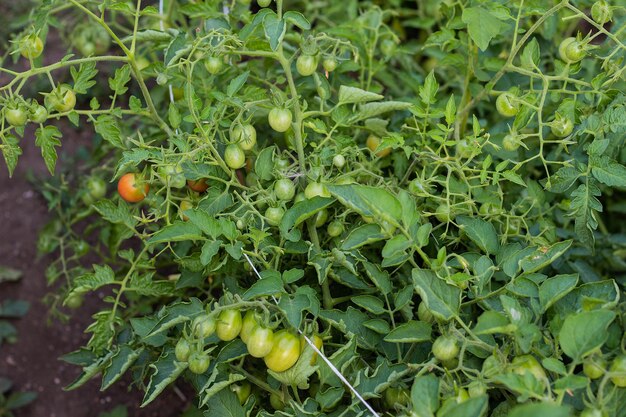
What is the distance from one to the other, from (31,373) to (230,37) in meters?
1.30

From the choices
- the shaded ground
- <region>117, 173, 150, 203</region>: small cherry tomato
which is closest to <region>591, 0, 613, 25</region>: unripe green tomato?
<region>117, 173, 150, 203</region>: small cherry tomato

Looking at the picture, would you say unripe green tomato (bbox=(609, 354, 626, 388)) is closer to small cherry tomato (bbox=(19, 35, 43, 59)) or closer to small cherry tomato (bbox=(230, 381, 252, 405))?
small cherry tomato (bbox=(230, 381, 252, 405))

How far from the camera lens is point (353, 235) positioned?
1.00 metres

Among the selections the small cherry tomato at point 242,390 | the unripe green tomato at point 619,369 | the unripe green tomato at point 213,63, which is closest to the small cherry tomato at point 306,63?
the unripe green tomato at point 213,63

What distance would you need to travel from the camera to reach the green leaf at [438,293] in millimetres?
946

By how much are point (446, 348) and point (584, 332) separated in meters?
0.18

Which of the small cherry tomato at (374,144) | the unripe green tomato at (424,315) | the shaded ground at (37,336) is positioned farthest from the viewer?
the shaded ground at (37,336)

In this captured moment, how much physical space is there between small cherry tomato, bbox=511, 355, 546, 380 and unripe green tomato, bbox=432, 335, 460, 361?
80 millimetres

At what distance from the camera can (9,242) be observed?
7.09 feet

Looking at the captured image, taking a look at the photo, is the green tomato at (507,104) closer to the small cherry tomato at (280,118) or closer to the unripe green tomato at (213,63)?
the small cherry tomato at (280,118)

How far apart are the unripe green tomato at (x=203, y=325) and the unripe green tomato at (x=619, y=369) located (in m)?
0.55

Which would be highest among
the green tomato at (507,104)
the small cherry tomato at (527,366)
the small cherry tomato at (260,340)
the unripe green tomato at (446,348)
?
the green tomato at (507,104)

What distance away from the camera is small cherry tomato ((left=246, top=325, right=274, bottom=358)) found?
98 cm

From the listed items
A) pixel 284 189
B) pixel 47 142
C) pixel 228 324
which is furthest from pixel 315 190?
pixel 47 142
